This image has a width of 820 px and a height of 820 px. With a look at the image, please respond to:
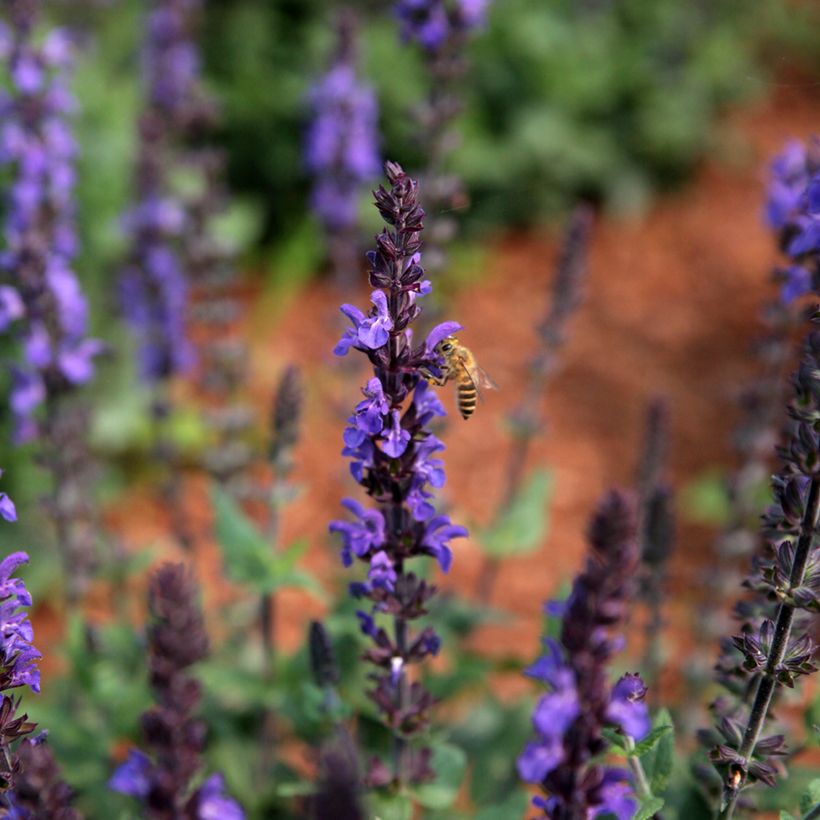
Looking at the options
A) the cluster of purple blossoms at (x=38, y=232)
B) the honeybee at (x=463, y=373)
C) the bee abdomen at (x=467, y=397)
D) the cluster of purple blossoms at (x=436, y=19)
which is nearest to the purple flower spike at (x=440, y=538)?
the honeybee at (x=463, y=373)

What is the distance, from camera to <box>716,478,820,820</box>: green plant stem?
236cm

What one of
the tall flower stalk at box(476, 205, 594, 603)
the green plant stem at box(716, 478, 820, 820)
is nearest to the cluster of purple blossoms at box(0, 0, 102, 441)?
the tall flower stalk at box(476, 205, 594, 603)

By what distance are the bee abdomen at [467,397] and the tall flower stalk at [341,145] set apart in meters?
2.32

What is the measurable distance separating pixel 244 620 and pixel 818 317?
3.71 m

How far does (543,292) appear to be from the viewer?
9.94 metres

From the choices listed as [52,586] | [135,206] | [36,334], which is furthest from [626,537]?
[52,586]

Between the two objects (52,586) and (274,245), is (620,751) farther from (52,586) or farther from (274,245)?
(274,245)

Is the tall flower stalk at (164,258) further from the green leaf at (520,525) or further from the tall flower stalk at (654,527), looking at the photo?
the tall flower stalk at (654,527)

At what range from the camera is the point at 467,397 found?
350cm

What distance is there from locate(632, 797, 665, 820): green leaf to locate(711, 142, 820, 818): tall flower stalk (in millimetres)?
343

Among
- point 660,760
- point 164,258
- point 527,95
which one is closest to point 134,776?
point 660,760

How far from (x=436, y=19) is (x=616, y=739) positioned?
3.06 metres

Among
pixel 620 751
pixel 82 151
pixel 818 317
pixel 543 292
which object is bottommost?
pixel 620 751

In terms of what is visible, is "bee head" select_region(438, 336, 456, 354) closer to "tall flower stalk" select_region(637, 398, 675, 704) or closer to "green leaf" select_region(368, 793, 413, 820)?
"tall flower stalk" select_region(637, 398, 675, 704)
